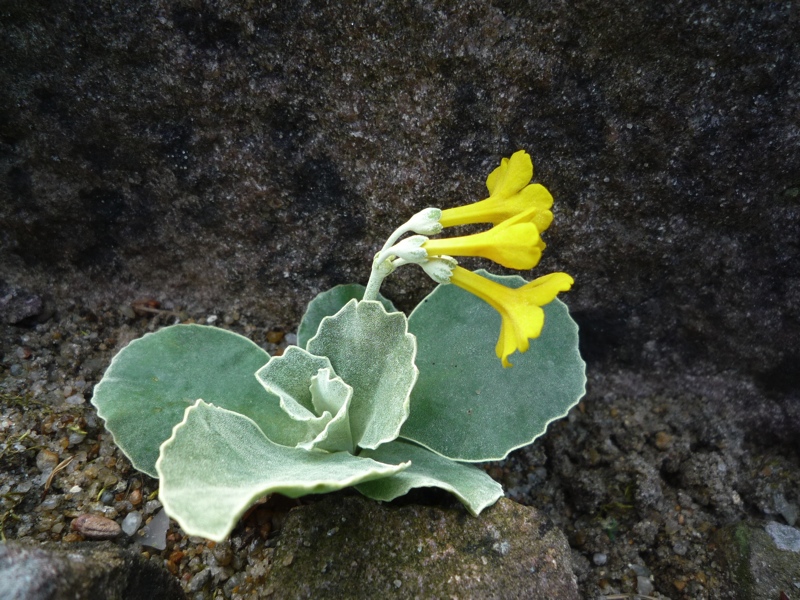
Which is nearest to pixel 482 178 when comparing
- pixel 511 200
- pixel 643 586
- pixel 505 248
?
pixel 511 200

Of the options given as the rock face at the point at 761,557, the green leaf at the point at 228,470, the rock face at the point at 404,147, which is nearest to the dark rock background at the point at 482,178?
the rock face at the point at 404,147

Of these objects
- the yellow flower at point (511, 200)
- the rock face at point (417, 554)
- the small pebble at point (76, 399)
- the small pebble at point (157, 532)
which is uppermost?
the yellow flower at point (511, 200)

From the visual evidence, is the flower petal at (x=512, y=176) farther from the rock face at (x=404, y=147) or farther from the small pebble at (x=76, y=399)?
the small pebble at (x=76, y=399)

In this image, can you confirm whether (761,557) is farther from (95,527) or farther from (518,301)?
(95,527)

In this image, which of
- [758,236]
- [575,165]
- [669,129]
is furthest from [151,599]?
[758,236]

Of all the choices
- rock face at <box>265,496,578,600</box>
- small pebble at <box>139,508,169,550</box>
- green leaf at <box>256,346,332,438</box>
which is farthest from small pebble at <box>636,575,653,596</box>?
small pebble at <box>139,508,169,550</box>

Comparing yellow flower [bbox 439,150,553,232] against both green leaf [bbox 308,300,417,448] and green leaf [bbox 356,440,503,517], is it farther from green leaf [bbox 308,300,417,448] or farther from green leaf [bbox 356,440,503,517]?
green leaf [bbox 356,440,503,517]

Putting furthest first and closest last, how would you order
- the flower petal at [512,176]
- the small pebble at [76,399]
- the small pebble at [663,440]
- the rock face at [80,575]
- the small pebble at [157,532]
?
the small pebble at [663,440]
the small pebble at [76,399]
the small pebble at [157,532]
the flower petal at [512,176]
the rock face at [80,575]
